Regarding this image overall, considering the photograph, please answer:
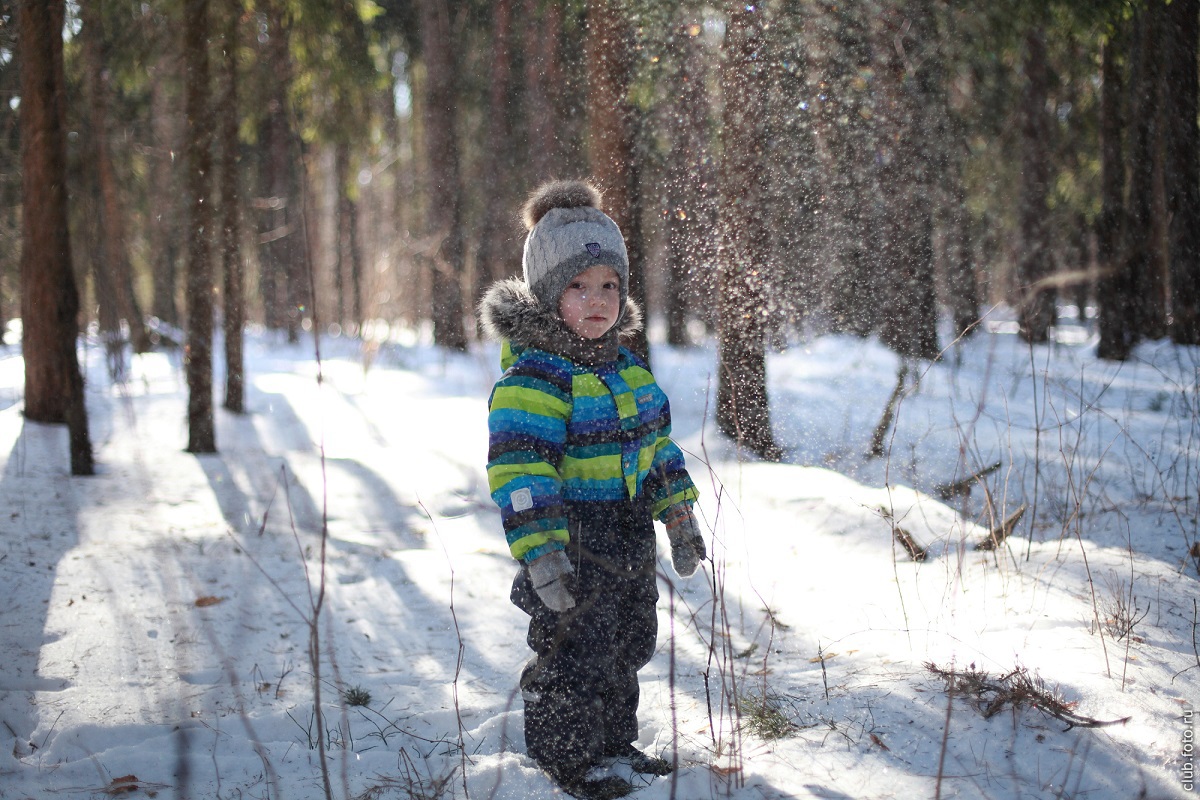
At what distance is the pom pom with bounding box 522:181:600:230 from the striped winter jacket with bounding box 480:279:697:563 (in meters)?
0.22

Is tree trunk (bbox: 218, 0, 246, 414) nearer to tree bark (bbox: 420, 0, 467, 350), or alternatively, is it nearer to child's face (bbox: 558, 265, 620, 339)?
tree bark (bbox: 420, 0, 467, 350)

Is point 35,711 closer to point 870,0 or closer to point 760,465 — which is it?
point 760,465

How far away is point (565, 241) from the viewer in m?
2.36

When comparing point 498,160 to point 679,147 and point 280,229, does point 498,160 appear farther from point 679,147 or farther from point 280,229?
point 679,147

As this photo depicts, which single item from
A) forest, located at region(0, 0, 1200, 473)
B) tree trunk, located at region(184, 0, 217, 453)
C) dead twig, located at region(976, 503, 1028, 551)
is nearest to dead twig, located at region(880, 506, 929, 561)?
dead twig, located at region(976, 503, 1028, 551)

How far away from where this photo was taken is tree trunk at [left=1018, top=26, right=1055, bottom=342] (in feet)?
38.1

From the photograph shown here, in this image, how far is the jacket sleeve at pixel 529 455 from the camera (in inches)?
83.9

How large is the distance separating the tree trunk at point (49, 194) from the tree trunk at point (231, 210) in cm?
123

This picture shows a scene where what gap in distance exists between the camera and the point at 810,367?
29.3 feet

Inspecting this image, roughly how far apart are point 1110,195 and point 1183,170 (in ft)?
3.42

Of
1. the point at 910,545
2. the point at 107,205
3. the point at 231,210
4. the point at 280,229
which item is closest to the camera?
the point at 910,545

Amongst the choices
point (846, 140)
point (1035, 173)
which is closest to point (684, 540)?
point (846, 140)

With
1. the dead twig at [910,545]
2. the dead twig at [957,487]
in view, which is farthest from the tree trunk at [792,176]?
the dead twig at [910,545]

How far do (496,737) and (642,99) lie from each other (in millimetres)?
5629
